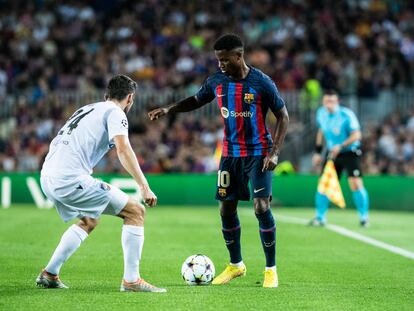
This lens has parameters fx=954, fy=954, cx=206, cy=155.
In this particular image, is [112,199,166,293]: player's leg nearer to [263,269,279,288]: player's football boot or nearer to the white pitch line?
[263,269,279,288]: player's football boot

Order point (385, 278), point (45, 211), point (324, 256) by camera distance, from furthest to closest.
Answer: point (45, 211)
point (324, 256)
point (385, 278)

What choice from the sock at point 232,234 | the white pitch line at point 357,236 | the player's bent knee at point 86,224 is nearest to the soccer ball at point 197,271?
the sock at point 232,234

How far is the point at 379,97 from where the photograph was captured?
2834cm

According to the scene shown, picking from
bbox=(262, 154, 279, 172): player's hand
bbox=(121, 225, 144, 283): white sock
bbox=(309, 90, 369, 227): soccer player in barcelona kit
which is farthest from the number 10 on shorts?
bbox=(309, 90, 369, 227): soccer player in barcelona kit

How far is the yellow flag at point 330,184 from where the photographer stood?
59.2 ft

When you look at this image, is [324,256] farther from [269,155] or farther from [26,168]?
[26,168]

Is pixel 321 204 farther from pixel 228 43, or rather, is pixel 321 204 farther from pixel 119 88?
pixel 119 88

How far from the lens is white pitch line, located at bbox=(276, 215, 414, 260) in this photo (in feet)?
44.3

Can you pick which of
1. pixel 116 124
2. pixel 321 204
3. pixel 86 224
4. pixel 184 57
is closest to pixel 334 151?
pixel 321 204

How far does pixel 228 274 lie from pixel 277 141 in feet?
5.08

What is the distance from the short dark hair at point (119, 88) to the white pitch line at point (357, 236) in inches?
212

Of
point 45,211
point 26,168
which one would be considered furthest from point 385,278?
point 26,168

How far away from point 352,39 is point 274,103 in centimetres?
2111

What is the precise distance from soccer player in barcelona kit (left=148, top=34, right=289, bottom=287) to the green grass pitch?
0.68 m
